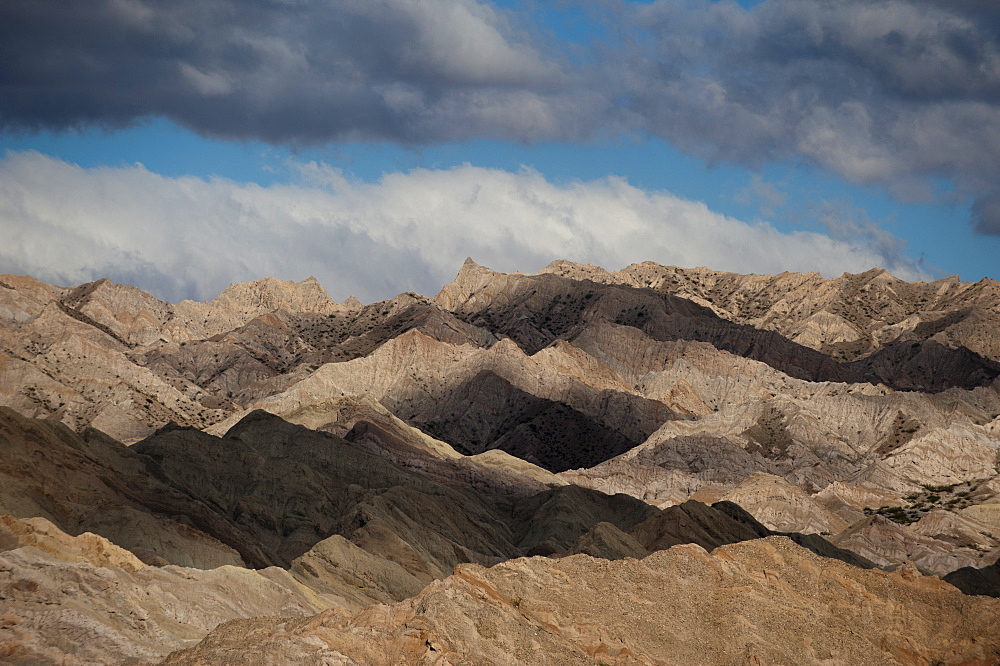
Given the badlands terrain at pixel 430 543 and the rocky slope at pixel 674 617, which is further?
the badlands terrain at pixel 430 543

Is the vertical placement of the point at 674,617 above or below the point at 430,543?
below

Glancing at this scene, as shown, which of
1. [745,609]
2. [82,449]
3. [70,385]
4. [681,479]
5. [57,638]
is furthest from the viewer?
[681,479]

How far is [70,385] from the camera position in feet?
558

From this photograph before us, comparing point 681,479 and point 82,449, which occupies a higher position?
point 681,479

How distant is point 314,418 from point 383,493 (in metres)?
51.6

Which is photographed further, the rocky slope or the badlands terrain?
the badlands terrain

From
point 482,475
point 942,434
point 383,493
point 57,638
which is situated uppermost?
point 942,434

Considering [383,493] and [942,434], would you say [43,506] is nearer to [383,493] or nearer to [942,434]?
[383,493]

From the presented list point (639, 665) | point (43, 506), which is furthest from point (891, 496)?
point (639, 665)

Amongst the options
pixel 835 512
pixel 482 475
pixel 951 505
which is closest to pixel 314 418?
pixel 482 475

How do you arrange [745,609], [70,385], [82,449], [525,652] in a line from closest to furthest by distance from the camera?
[525,652]
[745,609]
[82,449]
[70,385]

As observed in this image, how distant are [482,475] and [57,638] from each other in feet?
350

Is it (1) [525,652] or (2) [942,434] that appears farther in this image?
(2) [942,434]

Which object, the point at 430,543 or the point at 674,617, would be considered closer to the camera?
the point at 674,617
